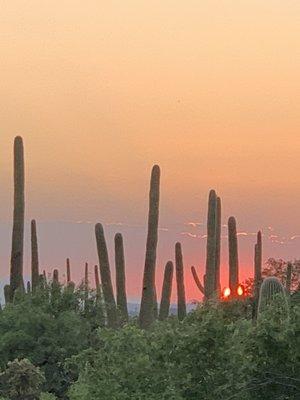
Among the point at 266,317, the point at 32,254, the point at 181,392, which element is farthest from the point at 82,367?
the point at 32,254

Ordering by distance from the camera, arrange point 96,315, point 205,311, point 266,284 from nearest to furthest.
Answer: point 205,311, point 266,284, point 96,315

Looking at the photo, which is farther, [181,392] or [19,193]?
[19,193]

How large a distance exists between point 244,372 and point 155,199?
61.3ft

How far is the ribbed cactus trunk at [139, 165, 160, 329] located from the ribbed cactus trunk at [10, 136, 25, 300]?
3.60 meters

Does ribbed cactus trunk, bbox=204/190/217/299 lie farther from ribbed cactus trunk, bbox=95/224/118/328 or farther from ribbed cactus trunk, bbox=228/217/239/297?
ribbed cactus trunk, bbox=228/217/239/297

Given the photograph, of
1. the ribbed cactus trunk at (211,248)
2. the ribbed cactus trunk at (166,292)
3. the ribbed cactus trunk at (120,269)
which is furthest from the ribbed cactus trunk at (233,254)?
the ribbed cactus trunk at (120,269)

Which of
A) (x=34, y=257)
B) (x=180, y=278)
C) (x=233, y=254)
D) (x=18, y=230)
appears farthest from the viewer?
(x=180, y=278)

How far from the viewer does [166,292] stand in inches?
1467

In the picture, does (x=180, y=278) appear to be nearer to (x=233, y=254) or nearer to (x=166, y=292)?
(x=233, y=254)

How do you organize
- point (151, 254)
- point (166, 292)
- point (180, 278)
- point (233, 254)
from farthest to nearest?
point (180, 278)
point (233, 254)
point (166, 292)
point (151, 254)

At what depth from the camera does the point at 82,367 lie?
15.4 metres

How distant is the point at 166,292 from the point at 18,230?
7988mm


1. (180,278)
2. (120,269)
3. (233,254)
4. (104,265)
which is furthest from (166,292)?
(104,265)

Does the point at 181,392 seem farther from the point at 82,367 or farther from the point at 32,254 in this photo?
the point at 32,254
